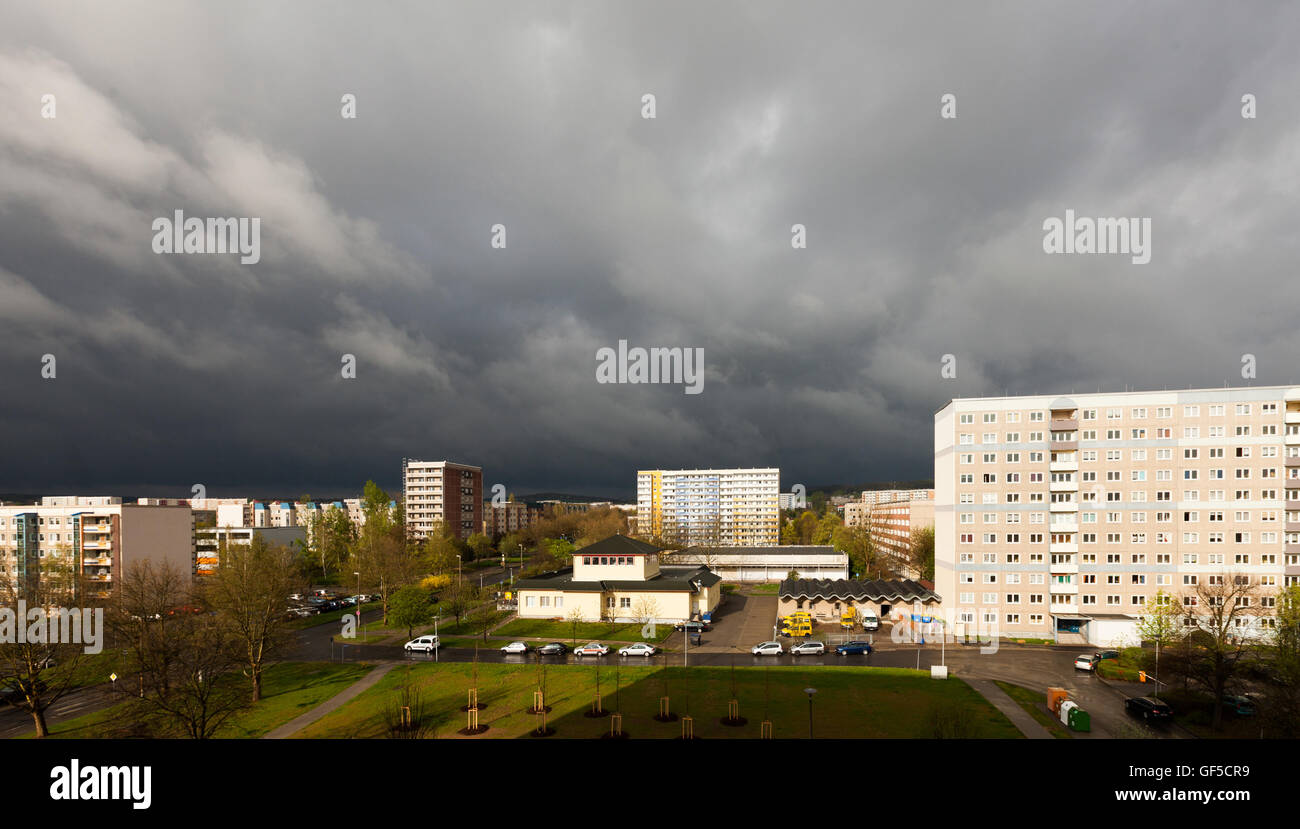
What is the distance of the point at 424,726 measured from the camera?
21.3 m

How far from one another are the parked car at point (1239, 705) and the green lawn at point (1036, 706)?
6700 millimetres

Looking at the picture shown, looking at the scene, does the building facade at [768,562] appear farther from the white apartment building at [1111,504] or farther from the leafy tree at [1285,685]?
the leafy tree at [1285,685]

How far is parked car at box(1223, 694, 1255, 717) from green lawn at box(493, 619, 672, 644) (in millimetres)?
28231

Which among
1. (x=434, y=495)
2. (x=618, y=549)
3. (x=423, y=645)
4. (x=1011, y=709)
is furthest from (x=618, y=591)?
(x=434, y=495)

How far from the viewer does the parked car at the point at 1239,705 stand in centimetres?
2419

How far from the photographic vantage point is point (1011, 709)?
80.5 feet

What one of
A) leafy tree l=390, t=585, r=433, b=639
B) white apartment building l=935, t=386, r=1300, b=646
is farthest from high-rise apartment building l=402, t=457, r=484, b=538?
white apartment building l=935, t=386, r=1300, b=646

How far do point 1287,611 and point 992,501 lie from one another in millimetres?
15738

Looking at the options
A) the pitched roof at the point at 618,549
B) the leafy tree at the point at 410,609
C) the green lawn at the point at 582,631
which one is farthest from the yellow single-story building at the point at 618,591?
the leafy tree at the point at 410,609

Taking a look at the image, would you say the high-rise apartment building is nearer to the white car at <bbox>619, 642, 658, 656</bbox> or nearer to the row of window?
the white car at <bbox>619, 642, 658, 656</bbox>

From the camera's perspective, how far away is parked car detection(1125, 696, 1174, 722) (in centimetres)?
2381

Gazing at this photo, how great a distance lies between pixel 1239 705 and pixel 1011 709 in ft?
31.0
